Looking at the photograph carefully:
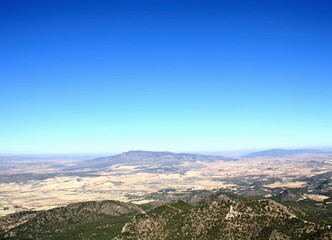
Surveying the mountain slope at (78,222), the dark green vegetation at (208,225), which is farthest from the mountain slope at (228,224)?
the mountain slope at (78,222)

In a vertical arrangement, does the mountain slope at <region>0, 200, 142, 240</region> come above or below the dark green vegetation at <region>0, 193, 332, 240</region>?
below

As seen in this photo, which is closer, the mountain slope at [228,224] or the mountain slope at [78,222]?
the mountain slope at [228,224]

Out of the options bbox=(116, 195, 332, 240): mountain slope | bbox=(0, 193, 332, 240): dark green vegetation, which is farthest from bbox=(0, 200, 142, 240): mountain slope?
bbox=(116, 195, 332, 240): mountain slope

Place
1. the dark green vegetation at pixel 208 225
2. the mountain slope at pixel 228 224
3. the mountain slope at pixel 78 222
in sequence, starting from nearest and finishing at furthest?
1. the mountain slope at pixel 228 224
2. the dark green vegetation at pixel 208 225
3. the mountain slope at pixel 78 222

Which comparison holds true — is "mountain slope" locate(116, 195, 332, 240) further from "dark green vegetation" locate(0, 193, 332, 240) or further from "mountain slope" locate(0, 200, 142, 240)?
"mountain slope" locate(0, 200, 142, 240)

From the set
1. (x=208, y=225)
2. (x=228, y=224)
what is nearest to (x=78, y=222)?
(x=208, y=225)

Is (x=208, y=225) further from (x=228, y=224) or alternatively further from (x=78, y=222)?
(x=78, y=222)

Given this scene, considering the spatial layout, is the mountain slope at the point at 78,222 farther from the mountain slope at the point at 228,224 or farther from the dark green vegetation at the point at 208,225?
the mountain slope at the point at 228,224

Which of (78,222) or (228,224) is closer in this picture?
(228,224)

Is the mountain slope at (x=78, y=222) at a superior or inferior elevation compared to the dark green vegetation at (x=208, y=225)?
inferior

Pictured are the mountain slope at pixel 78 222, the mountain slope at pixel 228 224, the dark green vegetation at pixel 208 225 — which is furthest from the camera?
the mountain slope at pixel 78 222

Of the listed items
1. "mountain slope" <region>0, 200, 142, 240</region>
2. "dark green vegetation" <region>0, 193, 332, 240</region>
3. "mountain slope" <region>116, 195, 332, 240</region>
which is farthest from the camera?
"mountain slope" <region>0, 200, 142, 240</region>

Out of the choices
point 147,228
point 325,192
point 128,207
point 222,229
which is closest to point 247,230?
point 222,229
